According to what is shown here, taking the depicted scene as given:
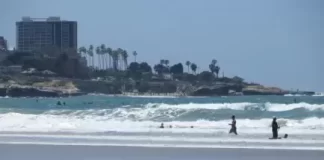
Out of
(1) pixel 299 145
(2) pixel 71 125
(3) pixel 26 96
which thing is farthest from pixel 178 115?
(3) pixel 26 96

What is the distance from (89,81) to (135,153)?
415 feet

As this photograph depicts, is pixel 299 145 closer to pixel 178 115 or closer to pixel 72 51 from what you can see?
pixel 178 115

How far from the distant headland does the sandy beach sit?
10928 centimetres

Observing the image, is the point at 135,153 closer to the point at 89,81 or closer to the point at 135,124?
the point at 135,124

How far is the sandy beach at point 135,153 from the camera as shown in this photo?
783 inches

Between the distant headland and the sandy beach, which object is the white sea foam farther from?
the distant headland

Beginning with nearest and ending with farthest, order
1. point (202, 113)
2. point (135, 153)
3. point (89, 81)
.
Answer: point (135, 153) → point (202, 113) → point (89, 81)

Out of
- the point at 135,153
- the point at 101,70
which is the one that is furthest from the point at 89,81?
the point at 135,153

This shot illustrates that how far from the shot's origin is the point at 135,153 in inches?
840

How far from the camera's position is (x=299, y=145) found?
24672 mm

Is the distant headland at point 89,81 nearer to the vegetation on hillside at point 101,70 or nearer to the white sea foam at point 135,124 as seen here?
the vegetation on hillside at point 101,70

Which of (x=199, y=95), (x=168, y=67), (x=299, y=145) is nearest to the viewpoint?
(x=299, y=145)

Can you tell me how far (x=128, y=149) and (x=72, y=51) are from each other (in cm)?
14944

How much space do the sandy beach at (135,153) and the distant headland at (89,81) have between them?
109 metres
